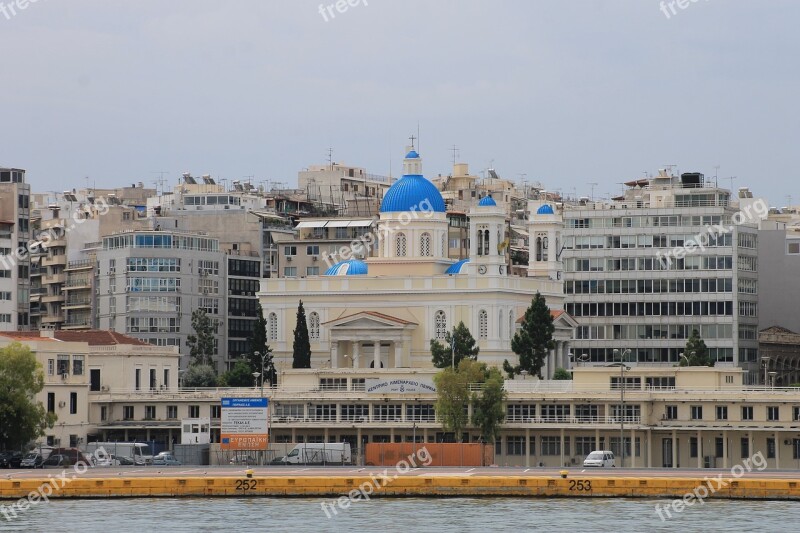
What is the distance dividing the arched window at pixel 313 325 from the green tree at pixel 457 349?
1580cm

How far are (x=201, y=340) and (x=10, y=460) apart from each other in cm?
6376

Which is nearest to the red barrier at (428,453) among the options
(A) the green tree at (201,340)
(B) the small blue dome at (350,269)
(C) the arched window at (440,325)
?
(C) the arched window at (440,325)

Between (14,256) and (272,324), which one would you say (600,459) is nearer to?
(272,324)

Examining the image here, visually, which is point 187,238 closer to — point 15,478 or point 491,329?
point 491,329

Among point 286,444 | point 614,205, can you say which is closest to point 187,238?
point 614,205

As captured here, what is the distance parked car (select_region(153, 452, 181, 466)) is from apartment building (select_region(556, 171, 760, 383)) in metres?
51.0

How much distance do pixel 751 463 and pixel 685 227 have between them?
4843cm

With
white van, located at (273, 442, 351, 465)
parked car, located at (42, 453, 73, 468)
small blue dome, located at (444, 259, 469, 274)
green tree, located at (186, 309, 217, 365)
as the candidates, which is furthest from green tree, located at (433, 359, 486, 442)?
Answer: green tree, located at (186, 309, 217, 365)

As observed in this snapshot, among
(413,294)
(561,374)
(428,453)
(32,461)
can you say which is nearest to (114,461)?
(32,461)

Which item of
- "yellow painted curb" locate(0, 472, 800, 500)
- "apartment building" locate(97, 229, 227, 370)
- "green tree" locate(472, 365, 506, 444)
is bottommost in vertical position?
"yellow painted curb" locate(0, 472, 800, 500)

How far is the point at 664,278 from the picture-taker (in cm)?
17562

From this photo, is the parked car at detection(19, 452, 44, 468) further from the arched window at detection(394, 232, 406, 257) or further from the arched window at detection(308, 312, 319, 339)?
the arched window at detection(394, 232, 406, 257)

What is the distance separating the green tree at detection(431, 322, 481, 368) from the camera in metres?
158

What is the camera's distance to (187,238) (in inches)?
7559
